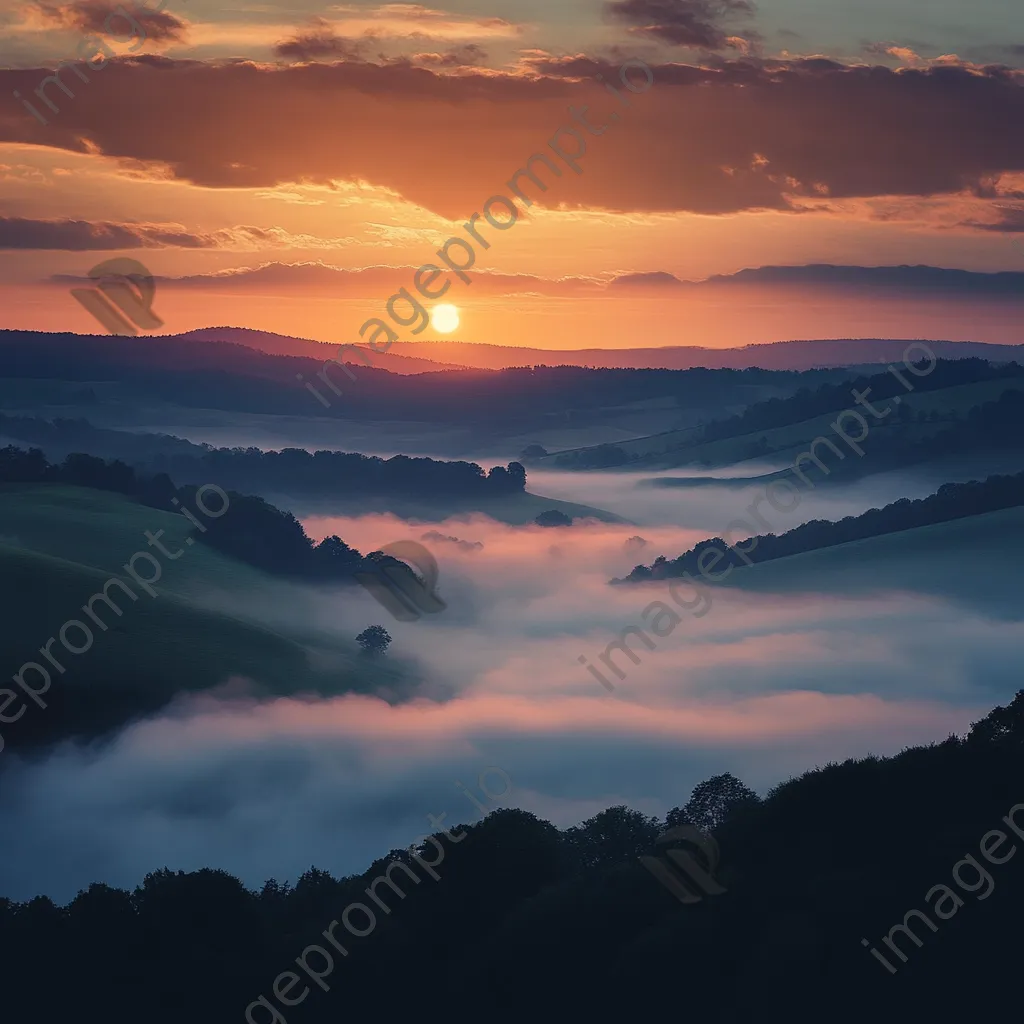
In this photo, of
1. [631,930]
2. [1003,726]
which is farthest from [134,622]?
[631,930]

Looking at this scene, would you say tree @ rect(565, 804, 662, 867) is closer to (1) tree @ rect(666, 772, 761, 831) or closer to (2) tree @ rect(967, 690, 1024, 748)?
(1) tree @ rect(666, 772, 761, 831)

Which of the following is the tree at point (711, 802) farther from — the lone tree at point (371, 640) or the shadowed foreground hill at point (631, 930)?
the lone tree at point (371, 640)

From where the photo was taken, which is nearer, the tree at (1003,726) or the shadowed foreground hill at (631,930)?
the shadowed foreground hill at (631,930)

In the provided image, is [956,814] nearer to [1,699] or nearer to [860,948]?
[860,948]

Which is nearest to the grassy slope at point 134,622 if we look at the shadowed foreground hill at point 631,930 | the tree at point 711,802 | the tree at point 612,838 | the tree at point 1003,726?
the tree at point 612,838

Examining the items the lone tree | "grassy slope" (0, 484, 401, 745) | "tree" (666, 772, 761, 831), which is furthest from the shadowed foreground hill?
the lone tree
